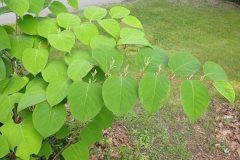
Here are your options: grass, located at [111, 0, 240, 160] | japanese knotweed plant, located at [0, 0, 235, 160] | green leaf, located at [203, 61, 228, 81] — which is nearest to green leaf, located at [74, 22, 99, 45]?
japanese knotweed plant, located at [0, 0, 235, 160]

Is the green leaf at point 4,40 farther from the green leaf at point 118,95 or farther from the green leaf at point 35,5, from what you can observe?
the green leaf at point 118,95

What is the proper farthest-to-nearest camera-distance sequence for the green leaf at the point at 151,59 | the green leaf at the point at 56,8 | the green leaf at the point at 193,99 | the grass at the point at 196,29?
the grass at the point at 196,29 < the green leaf at the point at 56,8 < the green leaf at the point at 151,59 < the green leaf at the point at 193,99

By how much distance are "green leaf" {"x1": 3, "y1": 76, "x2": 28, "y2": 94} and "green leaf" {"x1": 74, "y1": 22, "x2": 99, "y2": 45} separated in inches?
12.6

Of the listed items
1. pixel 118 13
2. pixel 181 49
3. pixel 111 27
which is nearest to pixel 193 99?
pixel 111 27

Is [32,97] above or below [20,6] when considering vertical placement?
below

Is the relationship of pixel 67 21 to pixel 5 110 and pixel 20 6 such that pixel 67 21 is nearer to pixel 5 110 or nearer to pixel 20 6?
pixel 20 6

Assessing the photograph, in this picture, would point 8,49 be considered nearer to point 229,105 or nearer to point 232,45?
point 229,105

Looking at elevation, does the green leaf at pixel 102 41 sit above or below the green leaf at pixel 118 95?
above

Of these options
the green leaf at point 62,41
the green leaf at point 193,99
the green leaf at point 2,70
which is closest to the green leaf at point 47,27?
the green leaf at point 62,41

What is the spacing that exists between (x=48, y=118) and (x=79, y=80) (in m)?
0.22

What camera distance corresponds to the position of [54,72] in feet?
5.88

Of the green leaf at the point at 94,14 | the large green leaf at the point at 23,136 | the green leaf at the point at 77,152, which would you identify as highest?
the green leaf at the point at 94,14

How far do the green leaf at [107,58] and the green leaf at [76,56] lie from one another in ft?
0.52

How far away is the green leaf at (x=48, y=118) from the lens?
1693 millimetres
